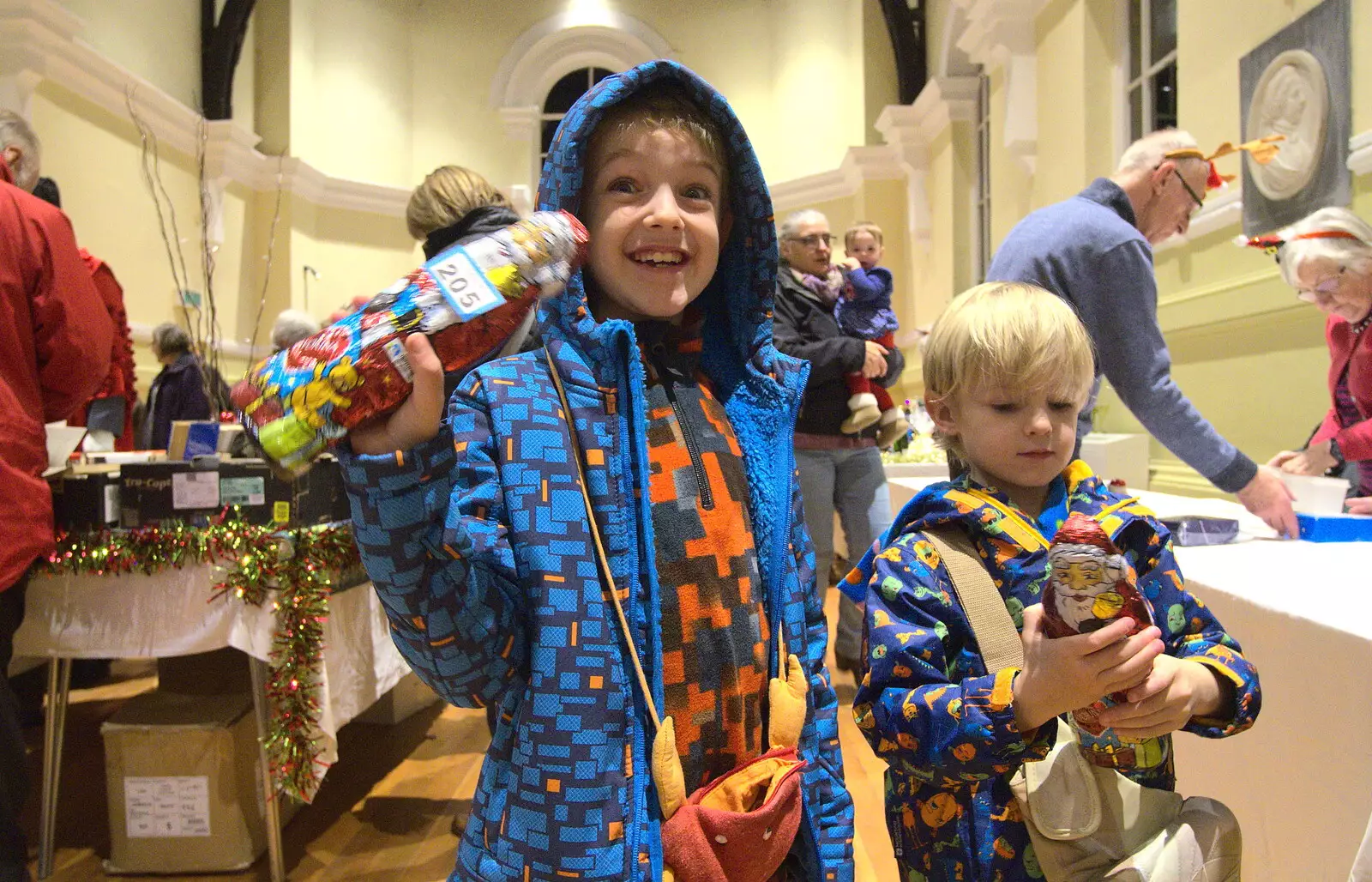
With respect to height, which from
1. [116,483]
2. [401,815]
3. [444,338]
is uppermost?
[444,338]

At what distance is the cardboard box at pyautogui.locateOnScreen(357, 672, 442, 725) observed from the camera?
3.28 meters

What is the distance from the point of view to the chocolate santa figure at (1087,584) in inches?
29.4

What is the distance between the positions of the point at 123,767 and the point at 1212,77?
189 inches

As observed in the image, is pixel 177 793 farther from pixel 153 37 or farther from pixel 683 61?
Result: pixel 683 61

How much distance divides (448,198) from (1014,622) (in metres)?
1.58

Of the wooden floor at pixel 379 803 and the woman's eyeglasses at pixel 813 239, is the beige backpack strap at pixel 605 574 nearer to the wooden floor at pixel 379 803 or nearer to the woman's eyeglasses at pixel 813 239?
the wooden floor at pixel 379 803

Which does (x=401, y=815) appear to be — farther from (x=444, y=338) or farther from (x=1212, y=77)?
(x=1212, y=77)

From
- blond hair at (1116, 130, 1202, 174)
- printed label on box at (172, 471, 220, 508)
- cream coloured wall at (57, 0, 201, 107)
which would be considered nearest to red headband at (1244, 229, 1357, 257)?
blond hair at (1116, 130, 1202, 174)

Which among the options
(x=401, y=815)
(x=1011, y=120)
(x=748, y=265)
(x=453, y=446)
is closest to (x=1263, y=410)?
(x=1011, y=120)

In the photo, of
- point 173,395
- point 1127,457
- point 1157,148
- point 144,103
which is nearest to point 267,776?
point 1157,148

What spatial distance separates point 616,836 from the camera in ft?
2.90

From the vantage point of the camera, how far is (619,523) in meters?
0.95

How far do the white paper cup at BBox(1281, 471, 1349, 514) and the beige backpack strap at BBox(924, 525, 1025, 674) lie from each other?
4.36 feet

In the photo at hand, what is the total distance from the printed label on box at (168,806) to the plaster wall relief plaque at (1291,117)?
Result: 4.10 metres
